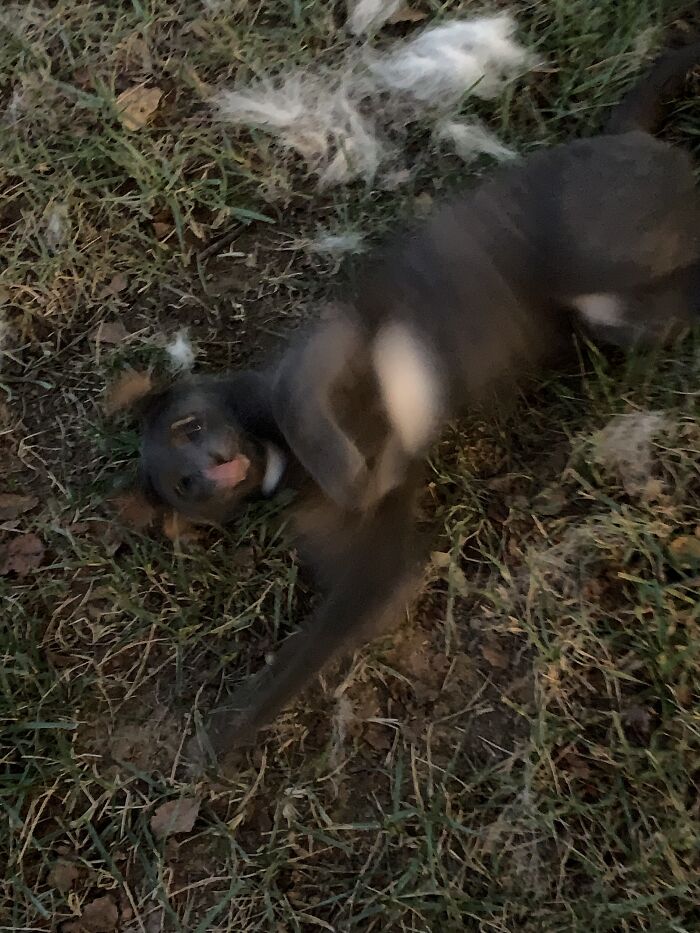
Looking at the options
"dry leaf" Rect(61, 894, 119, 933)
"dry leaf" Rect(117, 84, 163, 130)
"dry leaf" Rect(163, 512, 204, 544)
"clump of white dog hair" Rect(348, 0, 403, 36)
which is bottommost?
"dry leaf" Rect(61, 894, 119, 933)

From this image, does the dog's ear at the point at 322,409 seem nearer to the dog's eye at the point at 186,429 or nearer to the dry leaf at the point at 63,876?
the dog's eye at the point at 186,429

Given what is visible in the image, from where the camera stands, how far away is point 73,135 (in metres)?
2.54

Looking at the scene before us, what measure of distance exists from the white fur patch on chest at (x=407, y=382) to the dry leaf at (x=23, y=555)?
1.01m

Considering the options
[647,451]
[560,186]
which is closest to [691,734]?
[647,451]

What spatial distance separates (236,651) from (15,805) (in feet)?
2.07

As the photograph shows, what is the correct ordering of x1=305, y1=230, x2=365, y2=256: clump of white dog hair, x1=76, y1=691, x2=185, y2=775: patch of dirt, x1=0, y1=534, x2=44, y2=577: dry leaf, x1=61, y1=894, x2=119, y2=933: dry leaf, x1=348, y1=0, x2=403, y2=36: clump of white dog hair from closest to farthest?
1. x1=61, y1=894, x2=119, y2=933: dry leaf
2. x1=76, y1=691, x2=185, y2=775: patch of dirt
3. x1=0, y1=534, x2=44, y2=577: dry leaf
4. x1=305, y1=230, x2=365, y2=256: clump of white dog hair
5. x1=348, y1=0, x2=403, y2=36: clump of white dog hair

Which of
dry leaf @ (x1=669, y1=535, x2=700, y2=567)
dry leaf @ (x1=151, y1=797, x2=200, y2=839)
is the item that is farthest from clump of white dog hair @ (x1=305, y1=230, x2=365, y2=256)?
dry leaf @ (x1=151, y1=797, x2=200, y2=839)

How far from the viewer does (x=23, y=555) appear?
2.31m

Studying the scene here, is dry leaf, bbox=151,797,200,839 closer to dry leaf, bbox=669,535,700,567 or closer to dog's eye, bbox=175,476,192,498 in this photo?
dog's eye, bbox=175,476,192,498

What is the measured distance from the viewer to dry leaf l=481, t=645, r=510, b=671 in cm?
211

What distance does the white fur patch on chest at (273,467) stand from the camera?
2.20 metres

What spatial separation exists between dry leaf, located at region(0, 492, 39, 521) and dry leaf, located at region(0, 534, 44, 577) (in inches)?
2.9

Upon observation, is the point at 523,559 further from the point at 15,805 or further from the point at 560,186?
the point at 15,805

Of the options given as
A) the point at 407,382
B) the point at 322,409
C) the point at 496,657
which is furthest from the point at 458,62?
the point at 496,657
